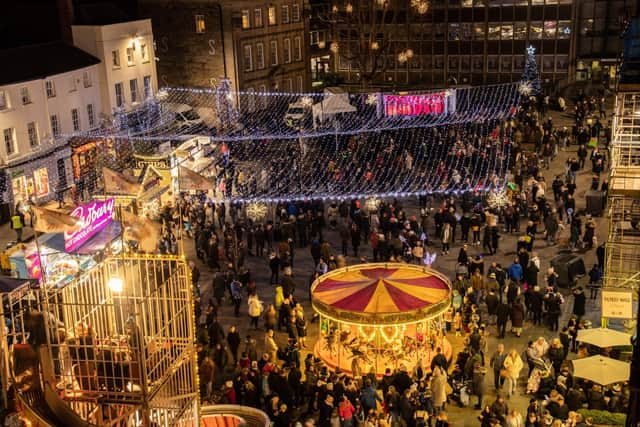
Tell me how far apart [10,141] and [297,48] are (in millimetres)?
23917

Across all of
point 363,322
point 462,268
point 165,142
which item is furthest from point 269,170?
point 363,322

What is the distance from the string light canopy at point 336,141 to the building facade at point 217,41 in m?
2.97

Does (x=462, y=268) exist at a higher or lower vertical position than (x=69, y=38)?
lower

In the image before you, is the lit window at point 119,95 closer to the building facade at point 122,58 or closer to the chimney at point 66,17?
the building facade at point 122,58

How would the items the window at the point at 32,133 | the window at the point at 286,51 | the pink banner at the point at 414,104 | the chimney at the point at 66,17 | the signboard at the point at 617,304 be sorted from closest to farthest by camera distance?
the signboard at the point at 617,304
the window at the point at 32,133
the chimney at the point at 66,17
the pink banner at the point at 414,104
the window at the point at 286,51

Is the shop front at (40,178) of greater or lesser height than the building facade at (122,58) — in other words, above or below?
below

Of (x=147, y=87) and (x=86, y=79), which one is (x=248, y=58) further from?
(x=86, y=79)

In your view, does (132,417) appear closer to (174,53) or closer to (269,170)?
(269,170)

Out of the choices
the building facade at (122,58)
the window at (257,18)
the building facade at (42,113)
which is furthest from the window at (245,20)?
the building facade at (42,113)

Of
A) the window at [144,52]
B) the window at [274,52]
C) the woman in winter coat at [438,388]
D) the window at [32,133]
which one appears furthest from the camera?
the window at [274,52]

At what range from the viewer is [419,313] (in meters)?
19.6

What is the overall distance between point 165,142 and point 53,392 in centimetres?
2646

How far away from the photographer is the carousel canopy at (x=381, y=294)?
19.6 meters

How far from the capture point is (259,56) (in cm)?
4994
